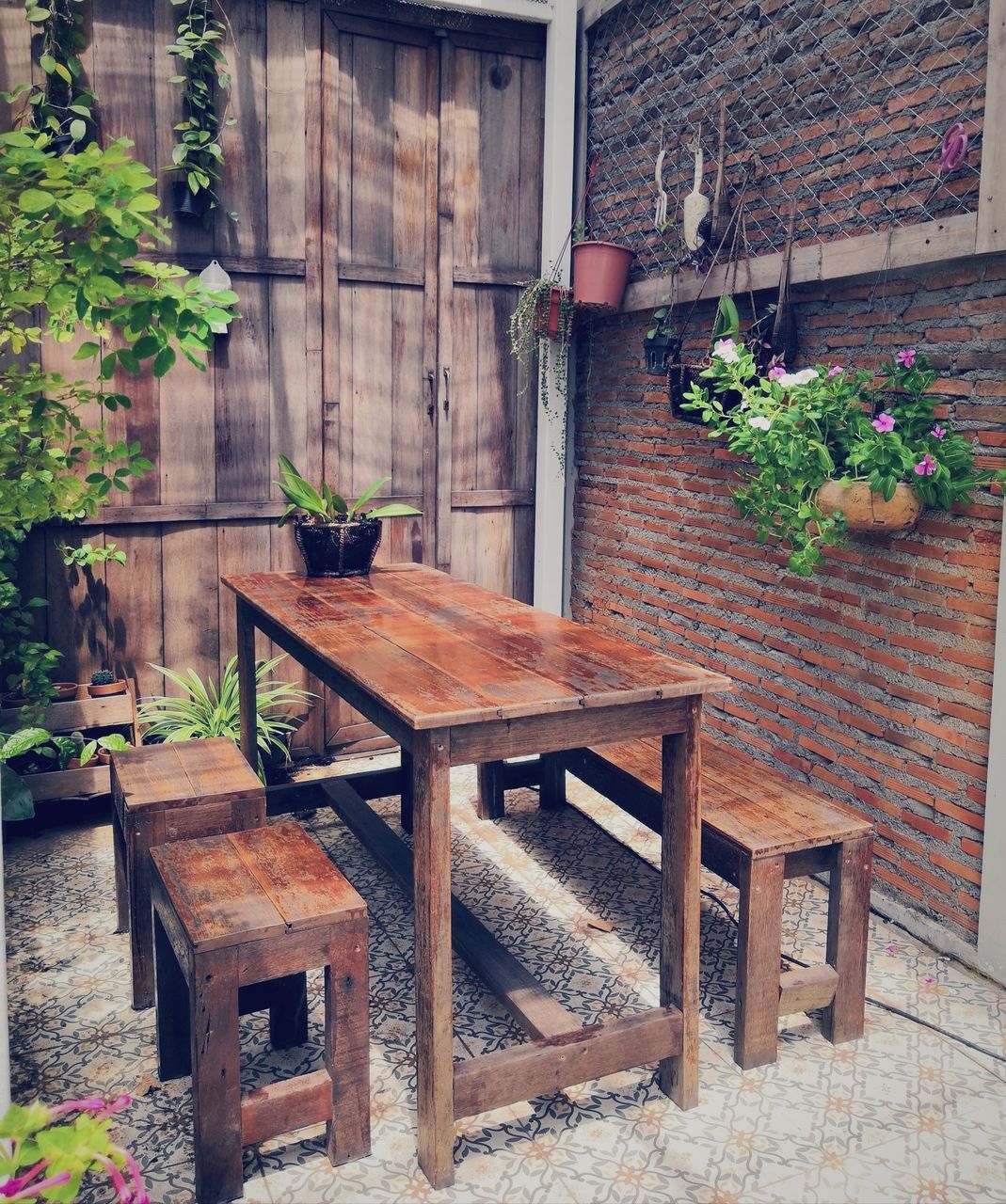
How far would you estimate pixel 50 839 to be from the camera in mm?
3693

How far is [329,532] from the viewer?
339cm

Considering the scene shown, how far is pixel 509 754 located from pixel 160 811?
3.28ft

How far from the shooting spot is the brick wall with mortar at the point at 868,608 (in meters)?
2.79

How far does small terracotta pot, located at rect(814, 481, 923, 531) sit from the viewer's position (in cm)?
277

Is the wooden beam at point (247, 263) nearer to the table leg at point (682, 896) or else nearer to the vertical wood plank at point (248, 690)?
the vertical wood plank at point (248, 690)

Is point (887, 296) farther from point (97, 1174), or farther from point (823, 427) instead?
point (97, 1174)

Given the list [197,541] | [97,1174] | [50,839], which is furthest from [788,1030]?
[197,541]

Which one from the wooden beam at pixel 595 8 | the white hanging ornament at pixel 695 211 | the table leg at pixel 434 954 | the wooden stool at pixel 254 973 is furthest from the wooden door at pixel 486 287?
the table leg at pixel 434 954

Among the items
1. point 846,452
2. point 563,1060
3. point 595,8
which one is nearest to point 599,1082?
point 563,1060

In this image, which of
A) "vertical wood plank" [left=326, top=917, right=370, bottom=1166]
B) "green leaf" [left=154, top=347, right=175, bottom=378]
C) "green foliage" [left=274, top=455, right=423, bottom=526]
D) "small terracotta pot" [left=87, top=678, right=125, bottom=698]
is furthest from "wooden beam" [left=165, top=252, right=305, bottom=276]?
"vertical wood plank" [left=326, top=917, right=370, bottom=1166]

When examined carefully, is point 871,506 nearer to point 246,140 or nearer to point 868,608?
point 868,608

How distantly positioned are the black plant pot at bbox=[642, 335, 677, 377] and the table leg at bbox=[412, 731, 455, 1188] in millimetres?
2433

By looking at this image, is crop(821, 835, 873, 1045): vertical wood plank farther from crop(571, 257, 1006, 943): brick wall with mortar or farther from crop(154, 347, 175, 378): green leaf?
crop(154, 347, 175, 378): green leaf

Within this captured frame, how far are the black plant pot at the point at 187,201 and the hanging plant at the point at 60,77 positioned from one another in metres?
0.35
